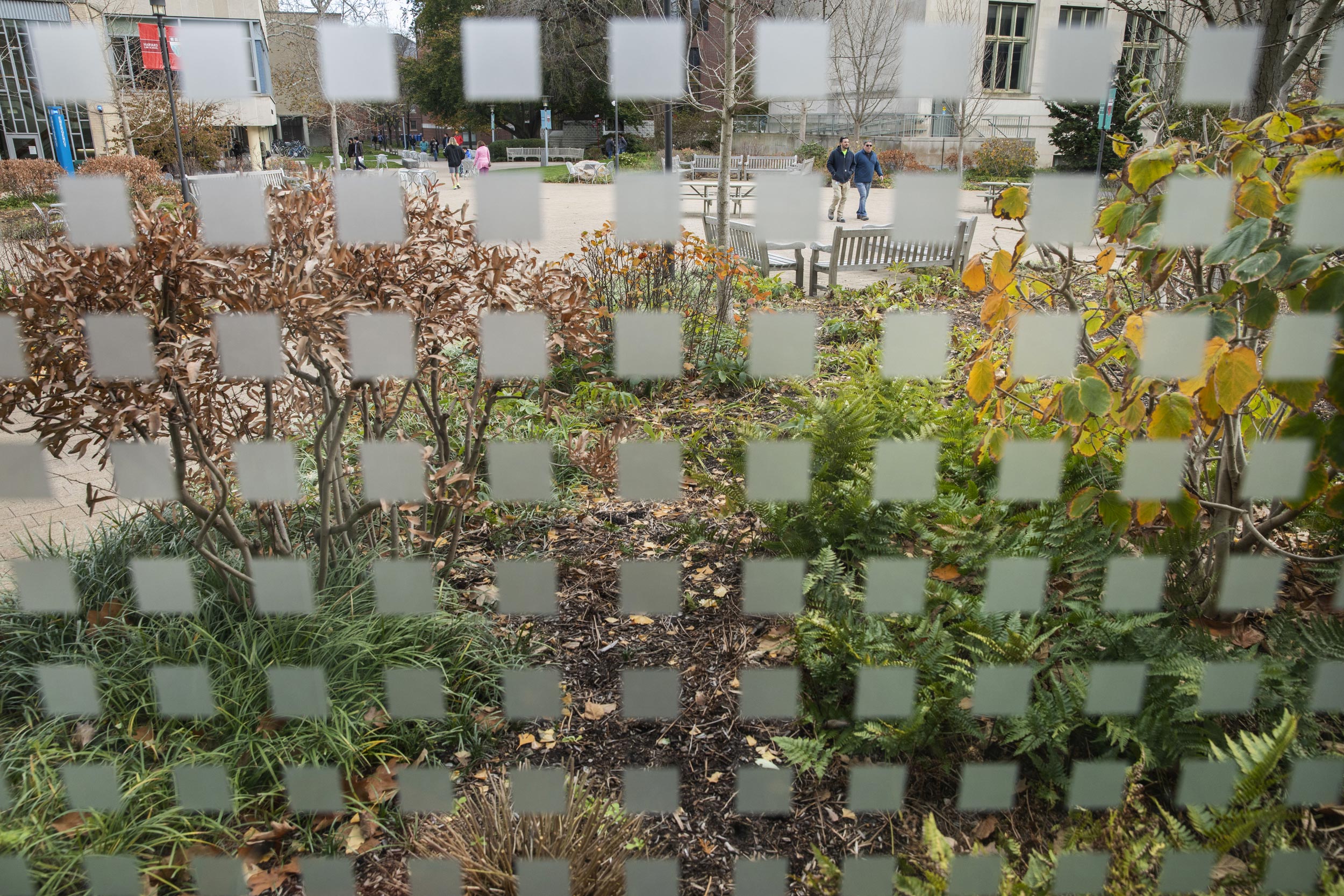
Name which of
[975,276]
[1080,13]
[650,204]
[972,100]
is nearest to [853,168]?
[1080,13]

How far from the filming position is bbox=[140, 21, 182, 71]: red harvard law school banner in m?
1.26

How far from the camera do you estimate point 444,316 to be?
7.04ft

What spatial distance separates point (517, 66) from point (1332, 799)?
80.9 inches

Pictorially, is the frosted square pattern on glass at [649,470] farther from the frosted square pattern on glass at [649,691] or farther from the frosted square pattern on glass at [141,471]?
the frosted square pattern on glass at [141,471]

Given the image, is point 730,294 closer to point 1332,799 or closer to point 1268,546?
point 1268,546

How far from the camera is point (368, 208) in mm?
1314

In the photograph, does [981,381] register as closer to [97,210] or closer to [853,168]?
[97,210]

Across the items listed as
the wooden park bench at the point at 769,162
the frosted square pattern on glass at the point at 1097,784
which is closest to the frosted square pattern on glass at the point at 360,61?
the frosted square pattern on glass at the point at 1097,784

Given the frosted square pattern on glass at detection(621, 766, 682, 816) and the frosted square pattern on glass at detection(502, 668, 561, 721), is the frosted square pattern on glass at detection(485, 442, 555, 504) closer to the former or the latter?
the frosted square pattern on glass at detection(502, 668, 561, 721)

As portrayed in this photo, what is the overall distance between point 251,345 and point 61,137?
1.86 ft

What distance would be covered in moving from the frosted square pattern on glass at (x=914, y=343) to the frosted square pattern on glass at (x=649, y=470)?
0.35 meters

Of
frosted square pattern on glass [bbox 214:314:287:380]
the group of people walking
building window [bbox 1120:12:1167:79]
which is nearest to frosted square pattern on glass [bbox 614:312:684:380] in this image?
frosted square pattern on glass [bbox 214:314:287:380]

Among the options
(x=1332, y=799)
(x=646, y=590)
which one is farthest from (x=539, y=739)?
(x=1332, y=799)

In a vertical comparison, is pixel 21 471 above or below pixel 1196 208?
below
